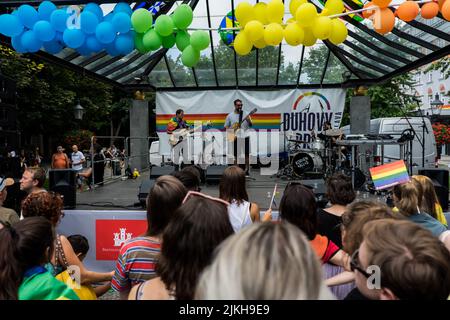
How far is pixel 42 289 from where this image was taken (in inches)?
55.4

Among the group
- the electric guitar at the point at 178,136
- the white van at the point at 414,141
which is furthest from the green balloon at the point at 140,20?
the white van at the point at 414,141

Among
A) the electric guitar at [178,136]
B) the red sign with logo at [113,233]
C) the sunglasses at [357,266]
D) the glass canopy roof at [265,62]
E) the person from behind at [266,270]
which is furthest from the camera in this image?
the electric guitar at [178,136]

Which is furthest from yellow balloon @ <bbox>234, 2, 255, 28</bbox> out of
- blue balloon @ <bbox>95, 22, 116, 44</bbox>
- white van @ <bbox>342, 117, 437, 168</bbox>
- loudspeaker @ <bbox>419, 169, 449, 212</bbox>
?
white van @ <bbox>342, 117, 437, 168</bbox>

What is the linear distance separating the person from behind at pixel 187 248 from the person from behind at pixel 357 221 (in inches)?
24.4

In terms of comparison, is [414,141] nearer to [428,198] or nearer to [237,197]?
[428,198]

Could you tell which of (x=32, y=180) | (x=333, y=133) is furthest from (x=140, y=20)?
(x=333, y=133)

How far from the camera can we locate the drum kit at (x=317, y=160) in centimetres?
891

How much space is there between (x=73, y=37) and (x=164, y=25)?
1167mm

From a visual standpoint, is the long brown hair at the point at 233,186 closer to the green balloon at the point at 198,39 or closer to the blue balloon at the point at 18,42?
the green balloon at the point at 198,39

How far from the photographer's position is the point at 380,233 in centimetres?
129

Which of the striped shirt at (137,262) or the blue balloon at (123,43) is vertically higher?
the blue balloon at (123,43)

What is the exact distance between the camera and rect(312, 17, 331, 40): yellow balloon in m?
4.81
